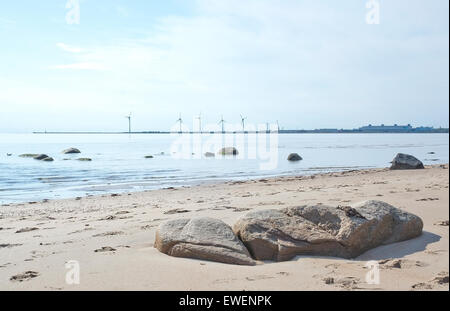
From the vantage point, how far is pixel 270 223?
6332 mm

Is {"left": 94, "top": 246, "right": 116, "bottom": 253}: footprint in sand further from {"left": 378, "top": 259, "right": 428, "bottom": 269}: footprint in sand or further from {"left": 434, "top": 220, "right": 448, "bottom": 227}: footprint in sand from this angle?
{"left": 434, "top": 220, "right": 448, "bottom": 227}: footprint in sand

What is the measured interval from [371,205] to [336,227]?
2.70 feet

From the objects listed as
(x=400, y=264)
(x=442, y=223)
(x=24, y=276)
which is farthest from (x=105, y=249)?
(x=442, y=223)

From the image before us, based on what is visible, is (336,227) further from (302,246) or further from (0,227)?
(0,227)

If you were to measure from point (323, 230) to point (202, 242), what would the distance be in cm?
166

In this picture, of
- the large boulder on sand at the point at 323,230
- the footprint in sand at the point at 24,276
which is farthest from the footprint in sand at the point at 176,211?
the footprint in sand at the point at 24,276

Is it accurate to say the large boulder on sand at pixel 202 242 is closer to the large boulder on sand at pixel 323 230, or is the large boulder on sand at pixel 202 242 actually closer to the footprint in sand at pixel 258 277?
the large boulder on sand at pixel 323 230

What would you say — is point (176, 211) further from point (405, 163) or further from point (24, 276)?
point (405, 163)

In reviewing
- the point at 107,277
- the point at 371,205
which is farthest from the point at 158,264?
the point at 371,205

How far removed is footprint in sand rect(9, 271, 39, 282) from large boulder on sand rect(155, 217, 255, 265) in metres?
1.62

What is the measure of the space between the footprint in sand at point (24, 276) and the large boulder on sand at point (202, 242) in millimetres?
1622

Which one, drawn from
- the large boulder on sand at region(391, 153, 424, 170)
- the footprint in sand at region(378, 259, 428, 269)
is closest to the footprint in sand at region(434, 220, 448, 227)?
the footprint in sand at region(378, 259, 428, 269)

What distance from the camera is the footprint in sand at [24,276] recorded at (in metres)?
5.26

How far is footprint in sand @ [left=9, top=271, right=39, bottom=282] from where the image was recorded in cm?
526
